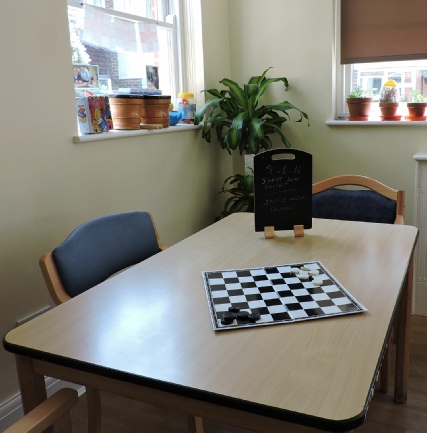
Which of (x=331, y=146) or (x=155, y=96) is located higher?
(x=155, y=96)

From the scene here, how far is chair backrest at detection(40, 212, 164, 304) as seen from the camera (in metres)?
1.60

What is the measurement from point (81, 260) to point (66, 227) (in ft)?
2.14

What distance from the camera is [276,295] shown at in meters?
1.38

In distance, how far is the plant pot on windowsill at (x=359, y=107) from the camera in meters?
3.21

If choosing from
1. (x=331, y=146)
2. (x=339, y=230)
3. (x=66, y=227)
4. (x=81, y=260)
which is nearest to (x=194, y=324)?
(x=81, y=260)

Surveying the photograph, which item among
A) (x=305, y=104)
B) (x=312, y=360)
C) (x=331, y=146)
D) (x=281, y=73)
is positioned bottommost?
(x=312, y=360)

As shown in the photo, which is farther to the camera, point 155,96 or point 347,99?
point 347,99

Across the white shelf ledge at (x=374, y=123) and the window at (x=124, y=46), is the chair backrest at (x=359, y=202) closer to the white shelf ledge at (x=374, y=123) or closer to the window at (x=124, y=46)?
the white shelf ledge at (x=374, y=123)

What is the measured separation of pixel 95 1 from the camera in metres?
2.61

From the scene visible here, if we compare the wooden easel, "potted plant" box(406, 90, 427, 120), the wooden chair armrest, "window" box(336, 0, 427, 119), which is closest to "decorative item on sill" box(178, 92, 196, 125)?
"window" box(336, 0, 427, 119)

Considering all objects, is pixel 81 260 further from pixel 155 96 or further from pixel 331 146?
pixel 331 146

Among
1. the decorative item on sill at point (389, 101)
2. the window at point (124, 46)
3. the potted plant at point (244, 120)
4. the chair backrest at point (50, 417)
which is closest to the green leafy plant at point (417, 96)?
the decorative item on sill at point (389, 101)

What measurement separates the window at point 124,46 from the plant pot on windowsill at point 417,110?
143 centimetres

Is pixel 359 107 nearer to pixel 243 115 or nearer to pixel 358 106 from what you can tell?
pixel 358 106
